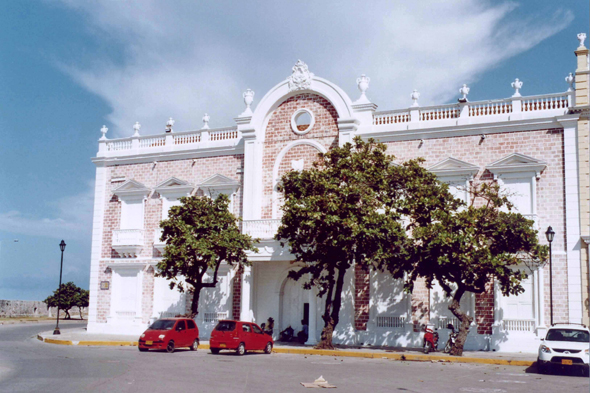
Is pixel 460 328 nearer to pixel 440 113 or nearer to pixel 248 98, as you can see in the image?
pixel 440 113

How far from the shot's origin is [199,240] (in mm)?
29719

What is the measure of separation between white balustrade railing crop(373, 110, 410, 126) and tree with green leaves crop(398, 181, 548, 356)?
6.44m

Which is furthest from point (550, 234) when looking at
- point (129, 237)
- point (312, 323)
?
point (129, 237)

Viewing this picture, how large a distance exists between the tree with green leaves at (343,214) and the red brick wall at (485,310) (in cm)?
479

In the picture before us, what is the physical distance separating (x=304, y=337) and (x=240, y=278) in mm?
4288

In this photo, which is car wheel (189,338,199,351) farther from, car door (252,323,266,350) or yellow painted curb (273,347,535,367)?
yellow painted curb (273,347,535,367)

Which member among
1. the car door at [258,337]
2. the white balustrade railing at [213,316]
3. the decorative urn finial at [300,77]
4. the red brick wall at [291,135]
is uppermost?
the decorative urn finial at [300,77]

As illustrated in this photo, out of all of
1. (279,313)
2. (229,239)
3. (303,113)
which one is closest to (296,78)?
(303,113)

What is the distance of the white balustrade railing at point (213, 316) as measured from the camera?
33.5 meters

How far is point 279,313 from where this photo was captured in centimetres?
3300

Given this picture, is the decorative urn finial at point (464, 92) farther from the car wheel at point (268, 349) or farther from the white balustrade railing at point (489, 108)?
the car wheel at point (268, 349)

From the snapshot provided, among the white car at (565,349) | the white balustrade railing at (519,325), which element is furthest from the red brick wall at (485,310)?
the white car at (565,349)

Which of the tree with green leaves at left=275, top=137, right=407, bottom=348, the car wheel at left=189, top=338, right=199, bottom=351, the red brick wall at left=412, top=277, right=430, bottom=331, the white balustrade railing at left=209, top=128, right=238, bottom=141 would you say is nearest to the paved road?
the car wheel at left=189, top=338, right=199, bottom=351

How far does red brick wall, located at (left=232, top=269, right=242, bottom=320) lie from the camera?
33125 millimetres
